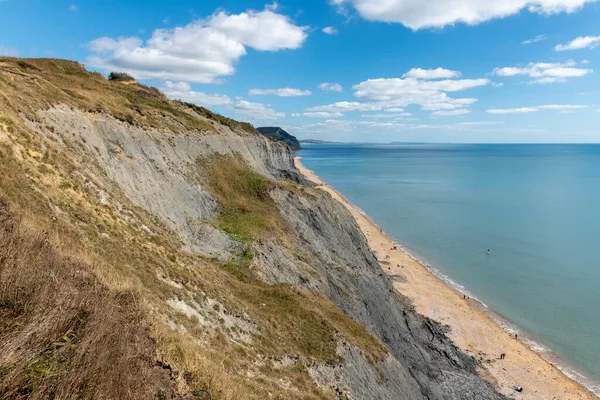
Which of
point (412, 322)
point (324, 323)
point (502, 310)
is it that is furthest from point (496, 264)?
point (324, 323)

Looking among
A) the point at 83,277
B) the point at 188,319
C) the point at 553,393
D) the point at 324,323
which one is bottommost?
the point at 553,393

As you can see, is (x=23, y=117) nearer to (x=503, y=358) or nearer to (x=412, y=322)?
(x=412, y=322)

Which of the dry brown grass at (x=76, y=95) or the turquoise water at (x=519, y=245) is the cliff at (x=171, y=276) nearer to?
the dry brown grass at (x=76, y=95)

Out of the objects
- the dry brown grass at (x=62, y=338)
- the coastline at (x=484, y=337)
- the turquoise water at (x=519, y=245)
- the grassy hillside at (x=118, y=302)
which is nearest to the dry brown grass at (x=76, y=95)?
the grassy hillside at (x=118, y=302)

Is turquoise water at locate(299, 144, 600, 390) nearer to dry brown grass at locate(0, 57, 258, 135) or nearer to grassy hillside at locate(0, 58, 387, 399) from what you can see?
grassy hillside at locate(0, 58, 387, 399)

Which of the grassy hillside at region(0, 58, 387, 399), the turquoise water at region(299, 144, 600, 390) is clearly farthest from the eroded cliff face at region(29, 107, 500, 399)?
the turquoise water at region(299, 144, 600, 390)

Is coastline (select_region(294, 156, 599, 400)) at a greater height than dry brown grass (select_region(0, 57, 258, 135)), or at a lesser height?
lesser
